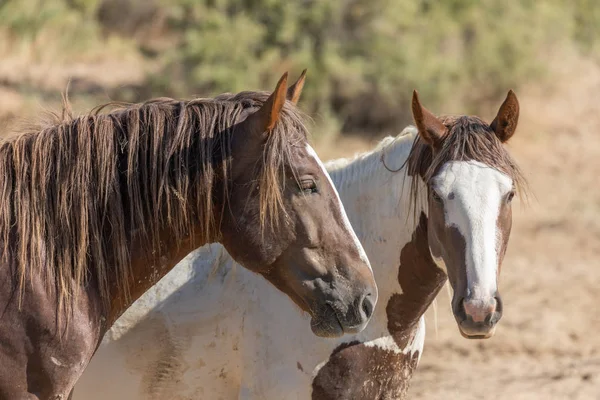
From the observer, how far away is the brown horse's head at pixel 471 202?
10.5ft

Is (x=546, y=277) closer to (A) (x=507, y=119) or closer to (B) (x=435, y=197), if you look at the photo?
(A) (x=507, y=119)

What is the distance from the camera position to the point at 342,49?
1230 cm

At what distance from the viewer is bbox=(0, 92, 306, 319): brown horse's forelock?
2.74 meters

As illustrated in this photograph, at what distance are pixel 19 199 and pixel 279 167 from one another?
2.70ft

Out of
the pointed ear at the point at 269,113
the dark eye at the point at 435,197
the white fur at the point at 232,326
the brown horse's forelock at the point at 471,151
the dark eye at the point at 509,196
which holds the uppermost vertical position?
the pointed ear at the point at 269,113

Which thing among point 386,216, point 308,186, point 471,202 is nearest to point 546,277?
point 386,216

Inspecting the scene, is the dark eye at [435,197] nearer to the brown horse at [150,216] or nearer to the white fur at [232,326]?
the white fur at [232,326]

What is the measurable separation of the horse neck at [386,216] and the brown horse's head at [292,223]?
753 millimetres

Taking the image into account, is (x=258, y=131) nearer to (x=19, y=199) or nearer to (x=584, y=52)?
(x=19, y=199)

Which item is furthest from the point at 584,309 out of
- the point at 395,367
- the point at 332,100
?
the point at 332,100

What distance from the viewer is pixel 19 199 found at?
2.72 metres

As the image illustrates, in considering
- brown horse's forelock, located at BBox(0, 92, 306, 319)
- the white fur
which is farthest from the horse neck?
brown horse's forelock, located at BBox(0, 92, 306, 319)

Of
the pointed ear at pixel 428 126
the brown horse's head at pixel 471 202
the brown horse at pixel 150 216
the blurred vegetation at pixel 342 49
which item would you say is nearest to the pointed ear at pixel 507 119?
the brown horse's head at pixel 471 202

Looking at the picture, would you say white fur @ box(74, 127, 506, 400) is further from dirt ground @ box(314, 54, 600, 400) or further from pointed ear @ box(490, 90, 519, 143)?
dirt ground @ box(314, 54, 600, 400)
